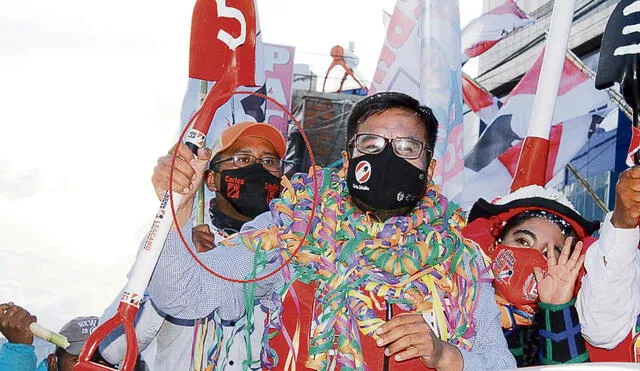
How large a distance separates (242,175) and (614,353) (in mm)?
1562

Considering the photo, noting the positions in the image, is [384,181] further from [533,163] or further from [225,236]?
[533,163]

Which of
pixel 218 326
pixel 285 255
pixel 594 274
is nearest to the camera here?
pixel 285 255

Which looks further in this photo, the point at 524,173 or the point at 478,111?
the point at 478,111

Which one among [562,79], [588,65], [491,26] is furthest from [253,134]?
[588,65]

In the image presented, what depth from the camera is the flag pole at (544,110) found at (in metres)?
3.42

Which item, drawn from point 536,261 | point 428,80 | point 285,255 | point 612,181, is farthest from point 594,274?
point 612,181

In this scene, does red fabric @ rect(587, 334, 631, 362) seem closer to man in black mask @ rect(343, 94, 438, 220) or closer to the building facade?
man in black mask @ rect(343, 94, 438, 220)

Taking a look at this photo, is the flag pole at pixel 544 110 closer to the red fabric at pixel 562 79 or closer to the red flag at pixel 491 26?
the red fabric at pixel 562 79

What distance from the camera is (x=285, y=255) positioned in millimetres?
2188

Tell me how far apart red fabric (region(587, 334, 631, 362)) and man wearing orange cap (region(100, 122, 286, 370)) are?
108cm

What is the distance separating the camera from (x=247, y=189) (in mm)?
3459

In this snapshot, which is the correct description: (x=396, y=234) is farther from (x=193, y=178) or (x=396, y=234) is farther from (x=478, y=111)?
(x=478, y=111)

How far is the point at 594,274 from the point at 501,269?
15.5 inches

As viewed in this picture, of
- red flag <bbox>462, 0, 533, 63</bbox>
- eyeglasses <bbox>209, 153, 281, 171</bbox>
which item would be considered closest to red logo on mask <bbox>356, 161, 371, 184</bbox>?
eyeglasses <bbox>209, 153, 281, 171</bbox>
